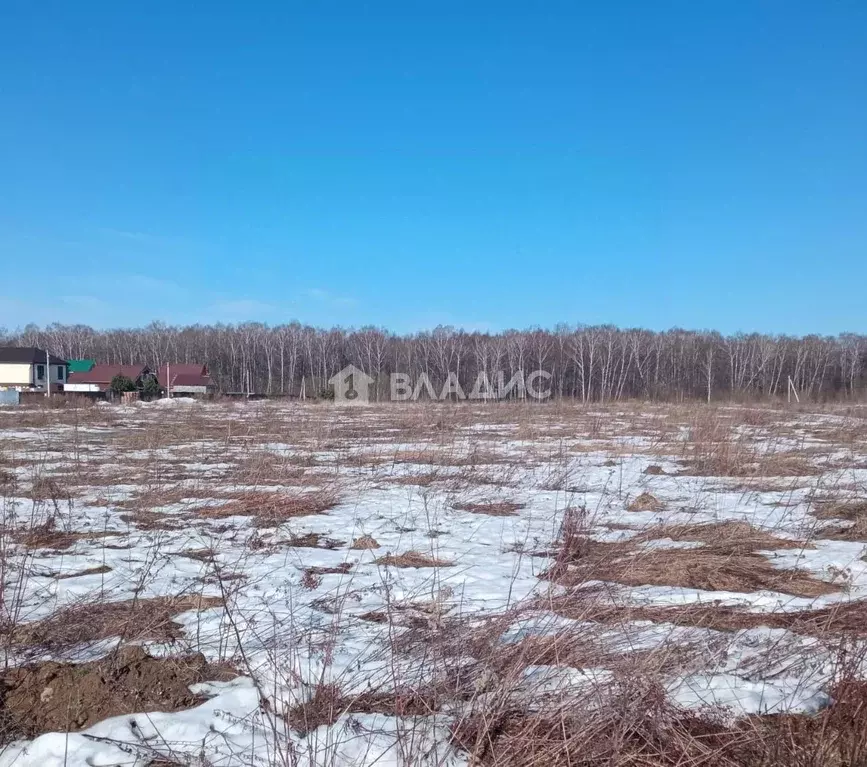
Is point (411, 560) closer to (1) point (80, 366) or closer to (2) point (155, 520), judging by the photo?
(2) point (155, 520)

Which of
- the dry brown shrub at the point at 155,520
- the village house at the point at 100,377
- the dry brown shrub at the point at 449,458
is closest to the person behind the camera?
the dry brown shrub at the point at 155,520

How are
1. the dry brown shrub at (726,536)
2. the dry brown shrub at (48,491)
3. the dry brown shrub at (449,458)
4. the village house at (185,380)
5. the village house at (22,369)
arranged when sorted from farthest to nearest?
the village house at (185,380) → the village house at (22,369) → the dry brown shrub at (449,458) → the dry brown shrub at (48,491) → the dry brown shrub at (726,536)

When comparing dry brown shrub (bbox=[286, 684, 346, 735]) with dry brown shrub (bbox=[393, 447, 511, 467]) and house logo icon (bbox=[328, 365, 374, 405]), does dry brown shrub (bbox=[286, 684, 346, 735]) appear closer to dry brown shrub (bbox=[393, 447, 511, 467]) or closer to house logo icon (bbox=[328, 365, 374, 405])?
dry brown shrub (bbox=[393, 447, 511, 467])

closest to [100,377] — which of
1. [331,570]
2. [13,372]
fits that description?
[13,372]

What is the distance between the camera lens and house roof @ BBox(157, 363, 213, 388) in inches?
1938

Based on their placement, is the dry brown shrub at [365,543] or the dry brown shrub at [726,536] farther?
the dry brown shrub at [365,543]

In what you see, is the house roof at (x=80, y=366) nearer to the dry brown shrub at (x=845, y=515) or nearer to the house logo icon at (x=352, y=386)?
the house logo icon at (x=352, y=386)

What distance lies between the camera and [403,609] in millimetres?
3363

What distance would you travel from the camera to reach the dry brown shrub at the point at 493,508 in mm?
6156

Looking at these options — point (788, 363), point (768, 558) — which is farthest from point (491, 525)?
point (788, 363)

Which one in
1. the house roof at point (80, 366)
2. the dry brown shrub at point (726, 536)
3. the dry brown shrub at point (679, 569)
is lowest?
the dry brown shrub at point (679, 569)

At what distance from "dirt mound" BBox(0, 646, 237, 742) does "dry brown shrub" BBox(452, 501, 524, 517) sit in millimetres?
3840

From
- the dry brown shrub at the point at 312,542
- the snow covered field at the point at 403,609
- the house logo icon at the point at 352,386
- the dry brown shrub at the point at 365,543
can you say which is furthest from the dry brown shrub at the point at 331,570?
the house logo icon at the point at 352,386

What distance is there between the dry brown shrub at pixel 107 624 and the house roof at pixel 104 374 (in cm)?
4981
